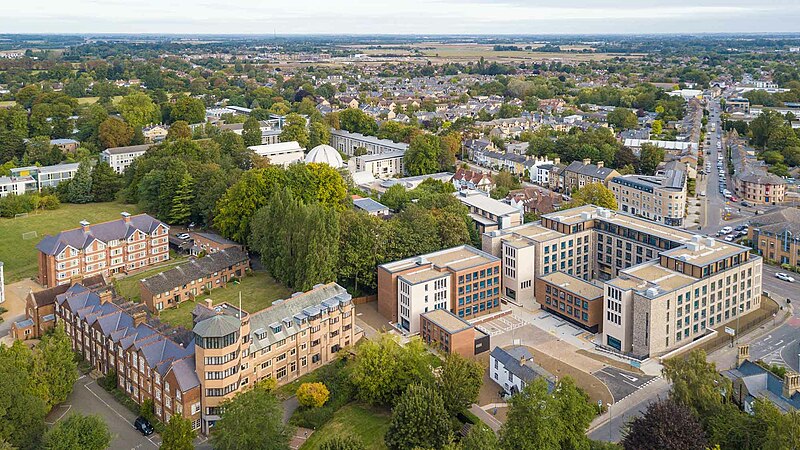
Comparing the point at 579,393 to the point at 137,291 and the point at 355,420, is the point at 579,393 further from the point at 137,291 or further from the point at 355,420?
the point at 137,291

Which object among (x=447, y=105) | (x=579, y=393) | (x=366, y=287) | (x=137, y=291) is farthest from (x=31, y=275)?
(x=447, y=105)

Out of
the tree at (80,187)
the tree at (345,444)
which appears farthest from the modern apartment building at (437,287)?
the tree at (80,187)

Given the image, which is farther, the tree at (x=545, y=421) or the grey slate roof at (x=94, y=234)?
the grey slate roof at (x=94, y=234)

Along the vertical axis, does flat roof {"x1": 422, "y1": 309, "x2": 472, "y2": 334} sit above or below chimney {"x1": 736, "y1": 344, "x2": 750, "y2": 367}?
above

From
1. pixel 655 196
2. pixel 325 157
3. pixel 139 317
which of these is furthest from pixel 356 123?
pixel 139 317

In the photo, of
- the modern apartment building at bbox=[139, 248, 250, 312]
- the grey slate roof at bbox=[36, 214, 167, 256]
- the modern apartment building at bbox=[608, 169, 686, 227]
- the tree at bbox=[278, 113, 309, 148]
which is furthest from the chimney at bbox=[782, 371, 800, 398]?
the tree at bbox=[278, 113, 309, 148]

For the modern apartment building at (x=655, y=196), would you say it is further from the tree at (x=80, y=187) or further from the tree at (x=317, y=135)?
the tree at (x=80, y=187)

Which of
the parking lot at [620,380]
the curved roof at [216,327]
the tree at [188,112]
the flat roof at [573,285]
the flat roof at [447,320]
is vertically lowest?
the parking lot at [620,380]

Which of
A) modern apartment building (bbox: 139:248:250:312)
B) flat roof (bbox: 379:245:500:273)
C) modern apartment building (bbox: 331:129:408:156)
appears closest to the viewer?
flat roof (bbox: 379:245:500:273)

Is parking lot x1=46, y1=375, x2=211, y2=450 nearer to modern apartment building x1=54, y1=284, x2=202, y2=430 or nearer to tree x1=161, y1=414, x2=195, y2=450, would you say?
modern apartment building x1=54, y1=284, x2=202, y2=430
